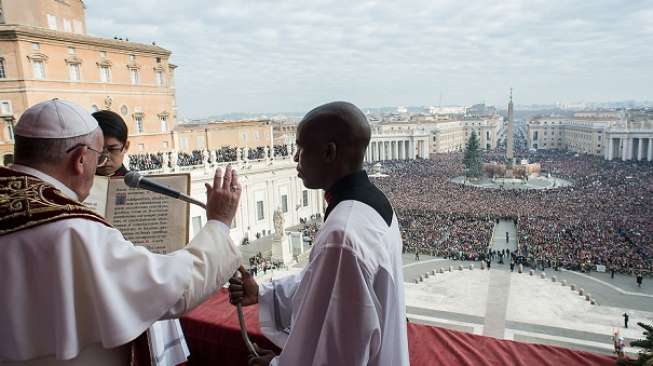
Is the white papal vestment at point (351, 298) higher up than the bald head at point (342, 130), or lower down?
lower down

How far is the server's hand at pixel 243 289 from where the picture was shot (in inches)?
81.7

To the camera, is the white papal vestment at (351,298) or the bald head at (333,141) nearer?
the white papal vestment at (351,298)

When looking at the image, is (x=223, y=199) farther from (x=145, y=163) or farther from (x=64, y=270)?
(x=145, y=163)

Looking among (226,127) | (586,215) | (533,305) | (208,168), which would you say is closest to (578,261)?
(533,305)

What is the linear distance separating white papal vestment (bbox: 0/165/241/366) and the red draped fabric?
1.06 meters

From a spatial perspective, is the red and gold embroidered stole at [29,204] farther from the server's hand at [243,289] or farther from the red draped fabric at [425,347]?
the red draped fabric at [425,347]

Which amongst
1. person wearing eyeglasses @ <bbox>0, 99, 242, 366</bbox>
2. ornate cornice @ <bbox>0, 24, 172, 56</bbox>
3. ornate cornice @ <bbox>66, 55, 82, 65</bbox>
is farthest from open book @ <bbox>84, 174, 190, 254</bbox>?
ornate cornice @ <bbox>66, 55, 82, 65</bbox>

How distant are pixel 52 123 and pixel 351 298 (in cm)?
118

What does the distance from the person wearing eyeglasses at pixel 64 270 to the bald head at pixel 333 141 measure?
0.55 m

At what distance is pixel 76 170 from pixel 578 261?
18.0 meters

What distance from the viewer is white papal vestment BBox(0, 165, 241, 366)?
1369 millimetres

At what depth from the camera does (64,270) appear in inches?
54.0

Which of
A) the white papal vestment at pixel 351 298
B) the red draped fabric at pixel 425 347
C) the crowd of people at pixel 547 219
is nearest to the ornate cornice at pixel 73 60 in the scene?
the crowd of people at pixel 547 219

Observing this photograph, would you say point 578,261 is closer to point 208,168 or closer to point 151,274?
point 208,168
